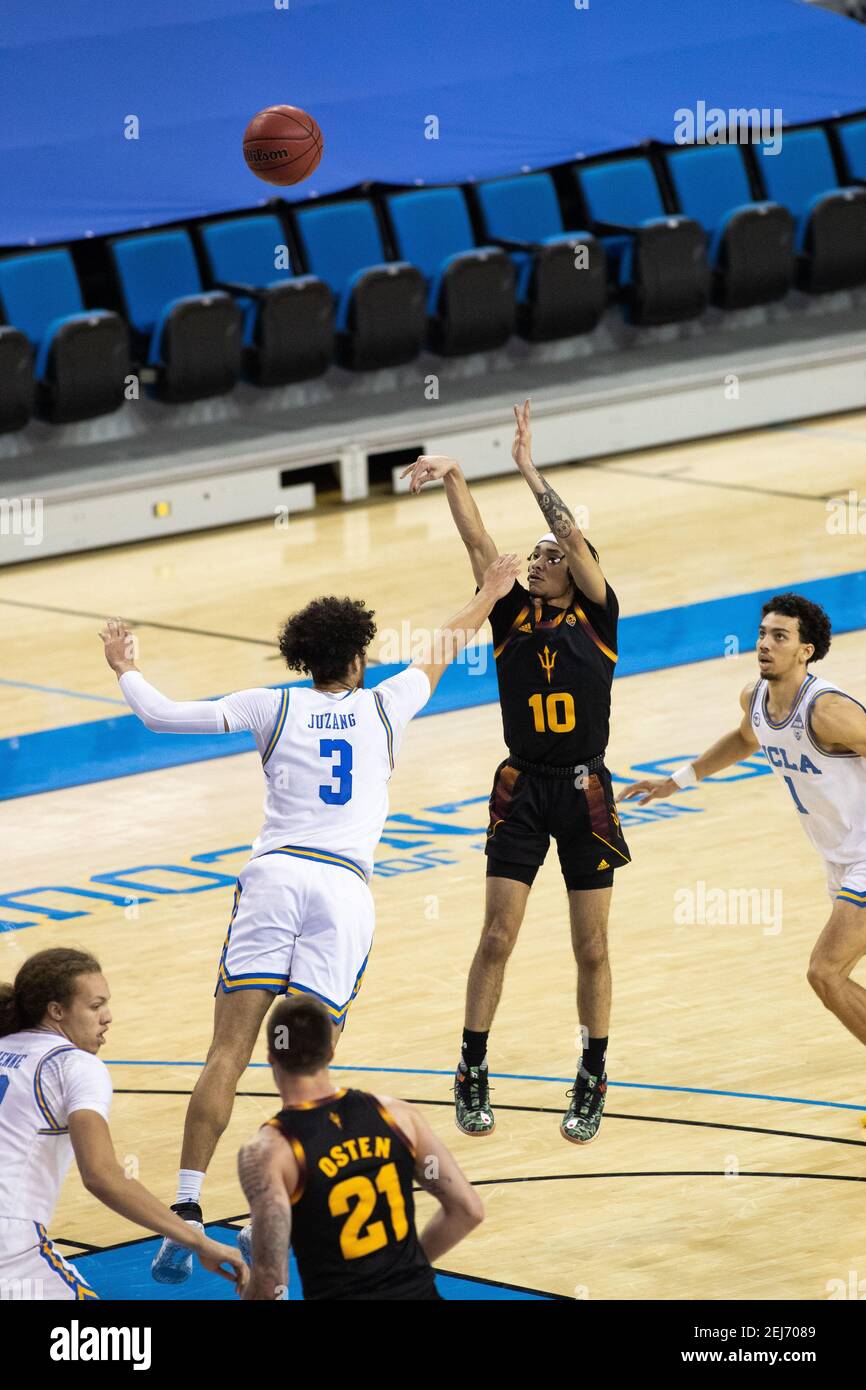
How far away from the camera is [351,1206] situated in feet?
17.2

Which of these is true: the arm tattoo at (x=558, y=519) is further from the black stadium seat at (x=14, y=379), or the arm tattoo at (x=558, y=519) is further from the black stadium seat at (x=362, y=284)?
the black stadium seat at (x=362, y=284)

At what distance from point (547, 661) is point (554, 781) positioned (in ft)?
1.36

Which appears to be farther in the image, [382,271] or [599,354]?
[599,354]

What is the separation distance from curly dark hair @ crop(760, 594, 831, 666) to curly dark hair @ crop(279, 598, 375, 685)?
5.25 feet

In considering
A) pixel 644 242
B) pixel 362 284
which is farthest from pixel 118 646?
pixel 644 242

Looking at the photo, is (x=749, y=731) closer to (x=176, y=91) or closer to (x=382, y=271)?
(x=382, y=271)

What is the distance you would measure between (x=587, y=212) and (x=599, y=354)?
1249 mm

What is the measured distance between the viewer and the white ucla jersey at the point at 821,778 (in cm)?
822

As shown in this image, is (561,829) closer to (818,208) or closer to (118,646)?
(118,646)

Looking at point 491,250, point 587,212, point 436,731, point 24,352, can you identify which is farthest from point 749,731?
point 587,212

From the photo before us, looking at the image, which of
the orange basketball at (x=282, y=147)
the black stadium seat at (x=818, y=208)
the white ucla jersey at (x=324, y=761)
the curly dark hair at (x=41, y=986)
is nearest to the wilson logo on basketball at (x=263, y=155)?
the orange basketball at (x=282, y=147)

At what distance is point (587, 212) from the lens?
20.3 metres

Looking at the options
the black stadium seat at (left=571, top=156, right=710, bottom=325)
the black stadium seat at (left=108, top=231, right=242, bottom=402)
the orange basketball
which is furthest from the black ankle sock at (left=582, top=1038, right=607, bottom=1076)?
the black stadium seat at (left=571, top=156, right=710, bottom=325)

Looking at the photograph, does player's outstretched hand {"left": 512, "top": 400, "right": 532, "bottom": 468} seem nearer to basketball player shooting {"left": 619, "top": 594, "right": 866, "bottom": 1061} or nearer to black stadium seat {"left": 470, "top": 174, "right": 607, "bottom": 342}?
basketball player shooting {"left": 619, "top": 594, "right": 866, "bottom": 1061}
